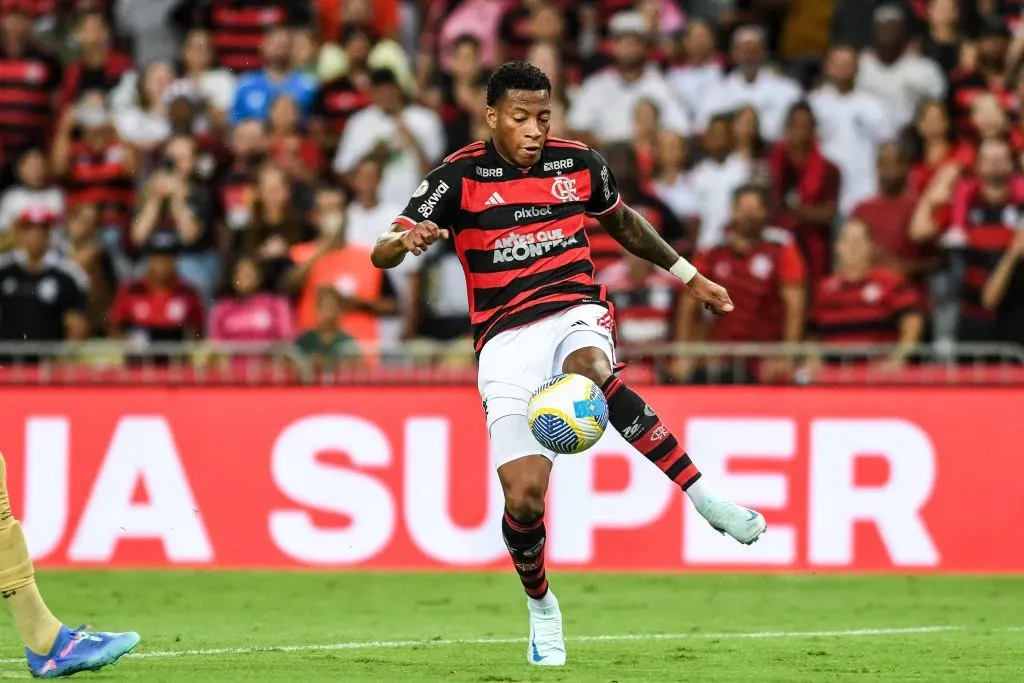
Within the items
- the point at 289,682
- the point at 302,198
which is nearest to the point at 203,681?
the point at 289,682

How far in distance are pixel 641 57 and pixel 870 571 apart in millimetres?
5892

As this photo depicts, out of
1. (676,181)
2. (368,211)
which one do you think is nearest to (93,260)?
(368,211)

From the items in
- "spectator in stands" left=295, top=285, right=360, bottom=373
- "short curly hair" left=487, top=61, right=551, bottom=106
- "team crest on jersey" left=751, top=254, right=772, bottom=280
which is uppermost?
"short curly hair" left=487, top=61, right=551, bottom=106

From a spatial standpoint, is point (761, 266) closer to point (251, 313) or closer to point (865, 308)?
point (865, 308)

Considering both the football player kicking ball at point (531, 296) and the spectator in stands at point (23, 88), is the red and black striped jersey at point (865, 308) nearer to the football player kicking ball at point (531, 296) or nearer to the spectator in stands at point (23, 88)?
the football player kicking ball at point (531, 296)

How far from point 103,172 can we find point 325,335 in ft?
13.0

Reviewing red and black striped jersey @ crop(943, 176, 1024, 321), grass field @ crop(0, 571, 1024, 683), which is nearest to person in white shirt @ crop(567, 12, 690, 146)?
red and black striped jersey @ crop(943, 176, 1024, 321)

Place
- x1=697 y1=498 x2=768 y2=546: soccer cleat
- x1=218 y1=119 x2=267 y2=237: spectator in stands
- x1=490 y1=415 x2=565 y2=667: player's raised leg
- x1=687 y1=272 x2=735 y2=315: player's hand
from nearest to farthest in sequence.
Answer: x1=697 y1=498 x2=768 y2=546: soccer cleat
x1=490 y1=415 x2=565 y2=667: player's raised leg
x1=687 y1=272 x2=735 y2=315: player's hand
x1=218 y1=119 x2=267 y2=237: spectator in stands

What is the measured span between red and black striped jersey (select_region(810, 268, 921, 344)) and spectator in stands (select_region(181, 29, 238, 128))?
644 centimetres

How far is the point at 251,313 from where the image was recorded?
15422 mm

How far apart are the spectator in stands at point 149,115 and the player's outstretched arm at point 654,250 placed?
9.45m

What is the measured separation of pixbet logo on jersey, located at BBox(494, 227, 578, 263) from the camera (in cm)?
876

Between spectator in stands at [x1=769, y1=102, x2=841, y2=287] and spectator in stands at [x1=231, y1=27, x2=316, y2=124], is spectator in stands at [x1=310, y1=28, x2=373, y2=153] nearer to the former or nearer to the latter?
spectator in stands at [x1=231, y1=27, x2=316, y2=124]

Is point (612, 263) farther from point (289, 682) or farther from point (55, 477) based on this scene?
point (289, 682)
